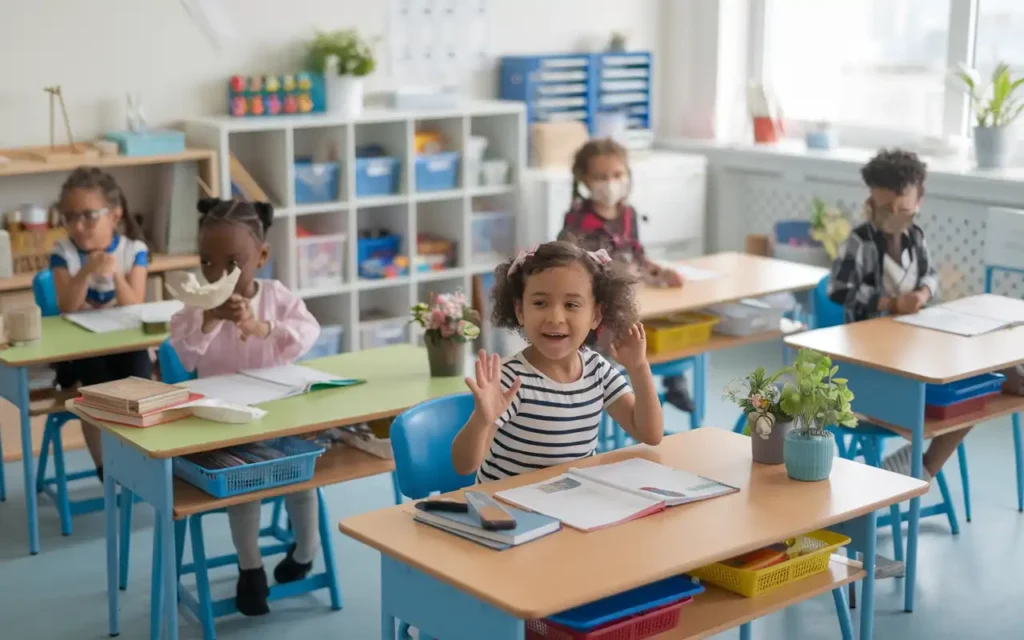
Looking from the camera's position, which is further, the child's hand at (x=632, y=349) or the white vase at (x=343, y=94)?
the white vase at (x=343, y=94)

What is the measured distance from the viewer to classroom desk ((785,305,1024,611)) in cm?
352

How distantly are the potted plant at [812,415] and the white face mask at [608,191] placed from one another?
2.03 metres

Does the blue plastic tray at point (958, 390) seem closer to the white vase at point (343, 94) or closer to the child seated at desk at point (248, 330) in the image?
the child seated at desk at point (248, 330)

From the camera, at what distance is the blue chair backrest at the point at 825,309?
Result: 4.41 m

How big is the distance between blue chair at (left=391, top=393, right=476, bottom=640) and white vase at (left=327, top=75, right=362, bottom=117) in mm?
3073

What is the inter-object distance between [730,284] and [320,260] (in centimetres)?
195

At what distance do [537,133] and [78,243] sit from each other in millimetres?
2708

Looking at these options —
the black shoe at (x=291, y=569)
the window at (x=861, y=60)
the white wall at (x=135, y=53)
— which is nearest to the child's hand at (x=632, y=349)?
the black shoe at (x=291, y=569)

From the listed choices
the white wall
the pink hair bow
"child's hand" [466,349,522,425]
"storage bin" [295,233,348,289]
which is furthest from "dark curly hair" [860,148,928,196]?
the white wall

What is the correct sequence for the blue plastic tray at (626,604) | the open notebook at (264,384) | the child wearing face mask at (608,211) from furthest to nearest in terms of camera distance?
the child wearing face mask at (608,211)
the open notebook at (264,384)
the blue plastic tray at (626,604)

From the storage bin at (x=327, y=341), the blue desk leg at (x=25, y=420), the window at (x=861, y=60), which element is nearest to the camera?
the blue desk leg at (x=25, y=420)

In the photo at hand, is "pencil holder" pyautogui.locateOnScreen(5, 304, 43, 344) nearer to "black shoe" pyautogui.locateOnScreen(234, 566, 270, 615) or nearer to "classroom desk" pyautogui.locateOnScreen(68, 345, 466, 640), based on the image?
"classroom desk" pyautogui.locateOnScreen(68, 345, 466, 640)

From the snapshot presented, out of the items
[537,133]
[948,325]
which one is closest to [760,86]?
[537,133]

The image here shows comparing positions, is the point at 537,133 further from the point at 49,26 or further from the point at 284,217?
the point at 49,26
